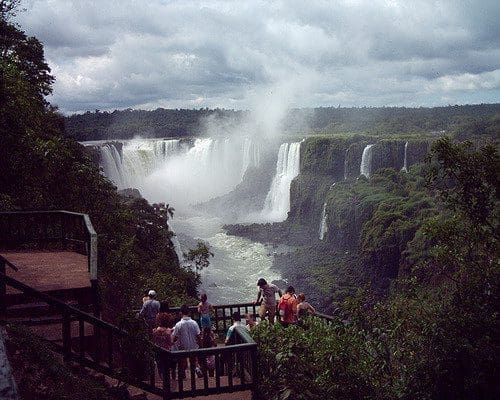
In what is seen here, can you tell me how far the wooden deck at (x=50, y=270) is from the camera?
26.0 feet

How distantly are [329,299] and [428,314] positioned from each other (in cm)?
3140

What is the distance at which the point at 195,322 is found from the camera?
8297 mm

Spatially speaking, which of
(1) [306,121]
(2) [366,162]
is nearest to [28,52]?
(2) [366,162]

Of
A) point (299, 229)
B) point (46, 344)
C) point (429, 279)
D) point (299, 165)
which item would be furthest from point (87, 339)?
point (299, 165)

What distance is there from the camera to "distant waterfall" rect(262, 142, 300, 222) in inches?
2830

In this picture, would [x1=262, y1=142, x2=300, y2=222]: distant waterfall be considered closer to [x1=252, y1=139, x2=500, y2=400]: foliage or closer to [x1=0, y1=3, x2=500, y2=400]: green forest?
[x1=0, y1=3, x2=500, y2=400]: green forest

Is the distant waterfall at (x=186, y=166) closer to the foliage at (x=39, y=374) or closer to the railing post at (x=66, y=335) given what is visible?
the railing post at (x=66, y=335)

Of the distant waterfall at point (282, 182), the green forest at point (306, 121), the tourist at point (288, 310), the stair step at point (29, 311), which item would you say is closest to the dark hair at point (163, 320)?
the stair step at point (29, 311)

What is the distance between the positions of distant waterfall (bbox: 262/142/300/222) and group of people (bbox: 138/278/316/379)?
6053cm

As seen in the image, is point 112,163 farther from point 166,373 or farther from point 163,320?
point 166,373

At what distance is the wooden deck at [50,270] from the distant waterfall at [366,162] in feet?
182

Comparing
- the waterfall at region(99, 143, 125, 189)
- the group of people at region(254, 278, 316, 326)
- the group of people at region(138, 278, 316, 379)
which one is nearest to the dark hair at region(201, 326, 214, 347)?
the group of people at region(138, 278, 316, 379)

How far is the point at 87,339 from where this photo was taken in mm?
7352

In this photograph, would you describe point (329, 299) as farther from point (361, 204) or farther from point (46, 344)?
point (46, 344)
